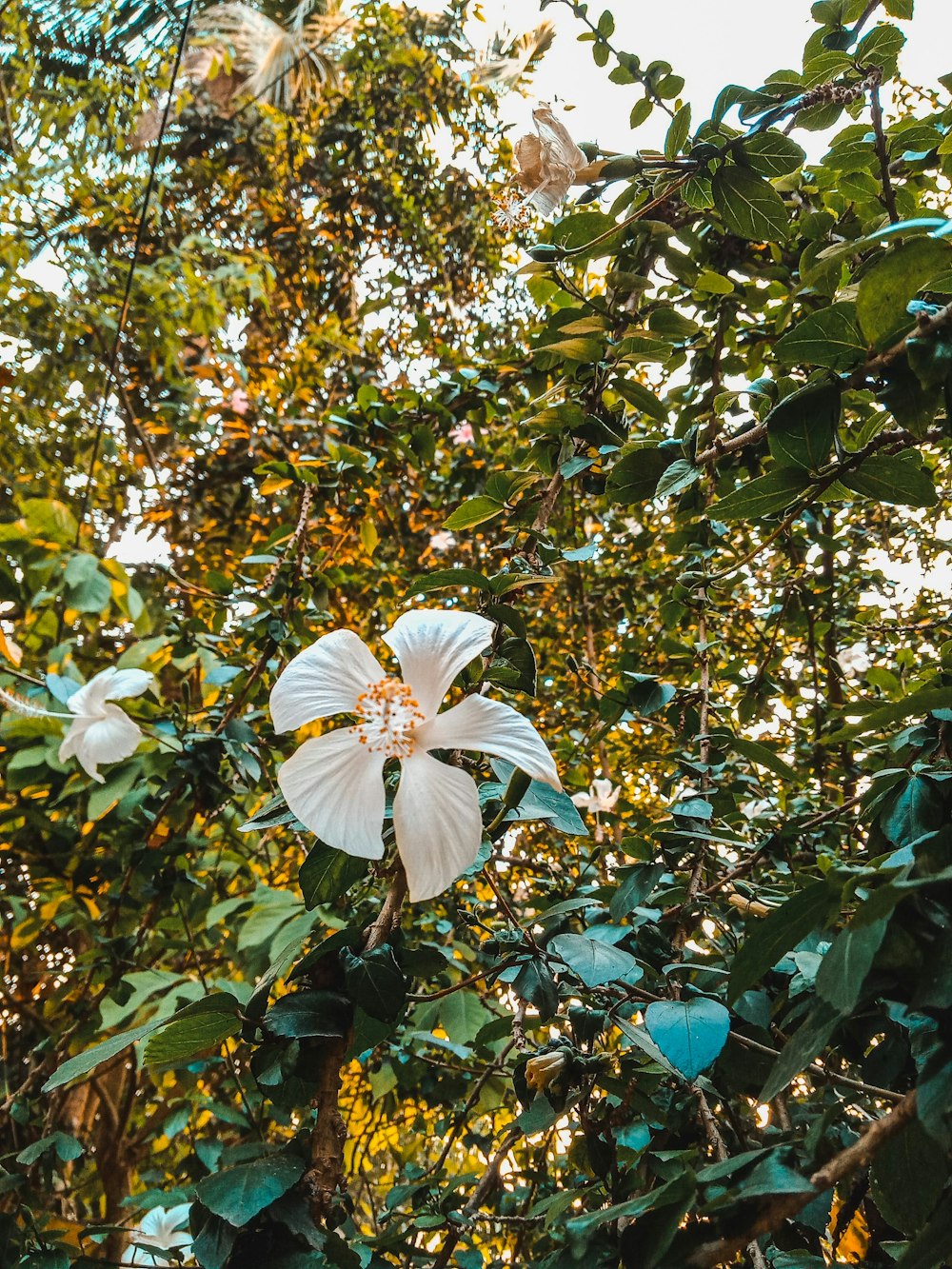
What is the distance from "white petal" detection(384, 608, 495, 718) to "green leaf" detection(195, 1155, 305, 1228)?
0.26 m

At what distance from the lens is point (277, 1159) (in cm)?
42

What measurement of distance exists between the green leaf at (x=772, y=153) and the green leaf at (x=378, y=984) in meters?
0.55

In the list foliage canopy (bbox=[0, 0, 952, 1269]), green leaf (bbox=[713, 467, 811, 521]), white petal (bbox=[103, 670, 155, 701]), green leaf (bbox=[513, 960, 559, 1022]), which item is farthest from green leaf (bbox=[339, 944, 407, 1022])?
white petal (bbox=[103, 670, 155, 701])

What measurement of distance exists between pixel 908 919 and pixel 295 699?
339 millimetres

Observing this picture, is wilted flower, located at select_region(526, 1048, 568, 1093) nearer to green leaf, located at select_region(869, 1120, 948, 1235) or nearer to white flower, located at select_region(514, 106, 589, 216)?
green leaf, located at select_region(869, 1120, 948, 1235)

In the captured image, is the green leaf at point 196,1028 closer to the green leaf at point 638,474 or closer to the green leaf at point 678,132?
the green leaf at point 638,474

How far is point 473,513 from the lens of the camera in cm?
63

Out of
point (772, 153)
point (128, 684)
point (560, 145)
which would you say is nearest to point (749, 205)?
point (772, 153)

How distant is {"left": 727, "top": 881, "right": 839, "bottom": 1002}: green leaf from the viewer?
336mm

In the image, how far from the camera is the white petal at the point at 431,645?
1.53ft

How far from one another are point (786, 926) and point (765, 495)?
0.25m

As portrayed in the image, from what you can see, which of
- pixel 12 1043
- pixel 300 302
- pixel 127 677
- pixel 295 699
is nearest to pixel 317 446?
pixel 300 302

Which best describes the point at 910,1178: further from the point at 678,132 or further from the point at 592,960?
the point at 678,132

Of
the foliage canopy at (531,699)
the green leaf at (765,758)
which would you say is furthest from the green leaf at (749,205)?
the green leaf at (765,758)
